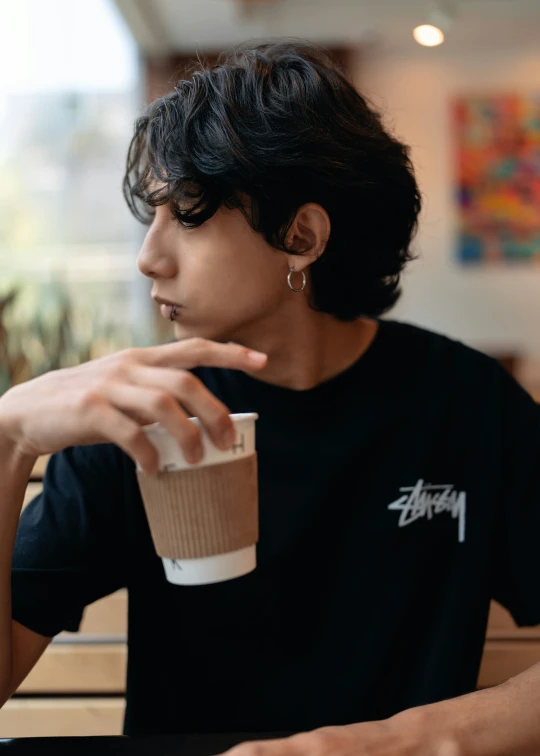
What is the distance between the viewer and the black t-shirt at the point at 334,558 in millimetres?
934

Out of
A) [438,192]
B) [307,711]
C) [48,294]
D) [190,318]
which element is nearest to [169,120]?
[190,318]

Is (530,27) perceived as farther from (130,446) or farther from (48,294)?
(130,446)

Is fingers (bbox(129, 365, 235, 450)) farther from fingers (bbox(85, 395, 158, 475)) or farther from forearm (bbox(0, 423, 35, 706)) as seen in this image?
forearm (bbox(0, 423, 35, 706))

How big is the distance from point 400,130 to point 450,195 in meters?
0.62

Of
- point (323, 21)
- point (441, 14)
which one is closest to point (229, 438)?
point (441, 14)

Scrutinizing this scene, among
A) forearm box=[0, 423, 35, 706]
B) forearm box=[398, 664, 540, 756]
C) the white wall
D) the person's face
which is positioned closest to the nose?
the person's face

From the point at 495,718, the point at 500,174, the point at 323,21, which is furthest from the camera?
the point at 500,174

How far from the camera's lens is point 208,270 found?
871 mm

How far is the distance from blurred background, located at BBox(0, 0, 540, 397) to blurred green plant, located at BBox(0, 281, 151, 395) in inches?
133

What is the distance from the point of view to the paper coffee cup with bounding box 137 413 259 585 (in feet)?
1.99

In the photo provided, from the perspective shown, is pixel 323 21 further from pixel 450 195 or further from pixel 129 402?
pixel 129 402

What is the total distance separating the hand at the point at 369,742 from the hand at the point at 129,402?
0.23 meters

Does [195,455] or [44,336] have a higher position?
[44,336]

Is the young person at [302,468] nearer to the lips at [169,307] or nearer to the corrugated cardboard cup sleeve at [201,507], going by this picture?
the lips at [169,307]
